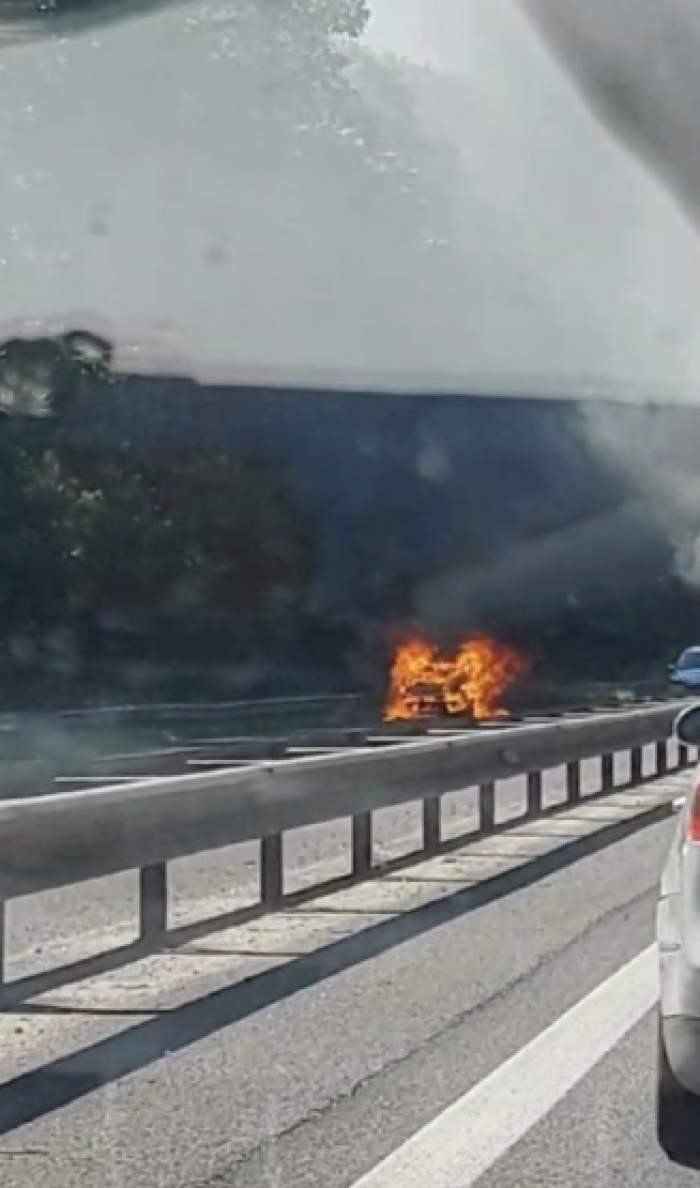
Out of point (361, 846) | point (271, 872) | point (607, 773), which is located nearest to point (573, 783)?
point (607, 773)

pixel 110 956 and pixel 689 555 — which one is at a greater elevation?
pixel 689 555

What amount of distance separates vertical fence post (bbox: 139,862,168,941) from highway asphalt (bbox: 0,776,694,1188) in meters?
0.18

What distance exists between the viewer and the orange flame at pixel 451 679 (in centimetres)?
4059

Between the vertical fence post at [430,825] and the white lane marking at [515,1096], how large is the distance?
189 inches

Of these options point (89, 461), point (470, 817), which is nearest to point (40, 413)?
point (89, 461)

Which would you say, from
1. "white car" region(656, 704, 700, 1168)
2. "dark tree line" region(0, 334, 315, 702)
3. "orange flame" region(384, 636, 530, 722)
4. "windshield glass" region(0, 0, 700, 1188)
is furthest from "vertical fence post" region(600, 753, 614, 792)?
"dark tree line" region(0, 334, 315, 702)

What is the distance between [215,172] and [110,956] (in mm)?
24609

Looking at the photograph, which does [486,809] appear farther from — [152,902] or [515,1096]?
[515,1096]

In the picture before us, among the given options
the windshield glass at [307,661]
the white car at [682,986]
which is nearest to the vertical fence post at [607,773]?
the windshield glass at [307,661]

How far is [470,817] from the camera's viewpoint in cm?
1858

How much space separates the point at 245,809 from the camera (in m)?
11.1

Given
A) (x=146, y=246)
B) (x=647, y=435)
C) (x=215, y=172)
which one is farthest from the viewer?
(x=647, y=435)

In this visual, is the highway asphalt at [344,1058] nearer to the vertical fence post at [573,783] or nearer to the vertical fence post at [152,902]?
the vertical fence post at [152,902]

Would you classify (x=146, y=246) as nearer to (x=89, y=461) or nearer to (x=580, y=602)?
(x=89, y=461)
